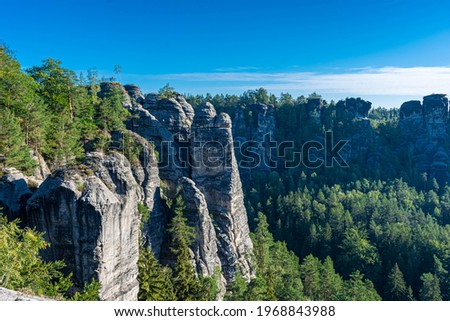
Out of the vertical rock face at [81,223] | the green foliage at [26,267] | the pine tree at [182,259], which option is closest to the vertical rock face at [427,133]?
the pine tree at [182,259]

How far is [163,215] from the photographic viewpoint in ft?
103

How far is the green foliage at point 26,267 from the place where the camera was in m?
14.4

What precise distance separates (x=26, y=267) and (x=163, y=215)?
15.8 m

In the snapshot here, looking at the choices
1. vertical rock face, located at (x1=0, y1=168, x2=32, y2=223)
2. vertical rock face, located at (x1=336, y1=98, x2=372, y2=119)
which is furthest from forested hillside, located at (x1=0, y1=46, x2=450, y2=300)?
vertical rock face, located at (x1=336, y1=98, x2=372, y2=119)

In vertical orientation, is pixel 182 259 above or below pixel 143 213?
below

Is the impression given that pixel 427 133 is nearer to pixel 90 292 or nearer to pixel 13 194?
pixel 90 292

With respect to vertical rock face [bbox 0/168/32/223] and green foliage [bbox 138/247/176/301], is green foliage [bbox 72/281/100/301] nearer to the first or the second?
green foliage [bbox 138/247/176/301]

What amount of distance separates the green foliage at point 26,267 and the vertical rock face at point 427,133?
106 meters

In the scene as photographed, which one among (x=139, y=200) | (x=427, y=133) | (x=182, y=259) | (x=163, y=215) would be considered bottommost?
(x=182, y=259)

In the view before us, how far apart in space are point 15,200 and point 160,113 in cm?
2327

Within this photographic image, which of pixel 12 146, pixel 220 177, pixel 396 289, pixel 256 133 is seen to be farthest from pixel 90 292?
pixel 256 133

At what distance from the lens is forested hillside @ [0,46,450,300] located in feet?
61.2
